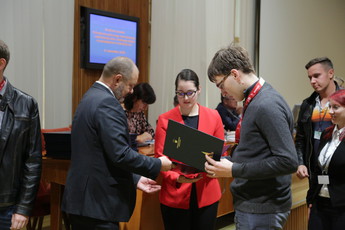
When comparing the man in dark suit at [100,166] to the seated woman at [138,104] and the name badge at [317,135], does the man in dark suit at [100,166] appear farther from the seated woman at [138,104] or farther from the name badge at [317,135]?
the seated woman at [138,104]

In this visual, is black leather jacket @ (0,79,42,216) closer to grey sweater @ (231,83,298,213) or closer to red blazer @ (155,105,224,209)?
red blazer @ (155,105,224,209)

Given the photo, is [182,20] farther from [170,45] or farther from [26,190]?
[26,190]

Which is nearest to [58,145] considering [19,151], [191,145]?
[19,151]

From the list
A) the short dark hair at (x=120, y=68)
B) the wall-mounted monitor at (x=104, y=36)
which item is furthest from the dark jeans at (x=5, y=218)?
the wall-mounted monitor at (x=104, y=36)

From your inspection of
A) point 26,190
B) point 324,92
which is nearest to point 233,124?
point 324,92

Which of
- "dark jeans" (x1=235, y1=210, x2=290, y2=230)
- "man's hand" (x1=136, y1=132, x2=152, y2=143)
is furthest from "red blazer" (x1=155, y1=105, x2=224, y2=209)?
"man's hand" (x1=136, y1=132, x2=152, y2=143)

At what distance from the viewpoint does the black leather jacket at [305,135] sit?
2628 millimetres

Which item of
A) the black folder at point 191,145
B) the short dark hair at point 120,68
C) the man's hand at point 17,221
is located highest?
the short dark hair at point 120,68

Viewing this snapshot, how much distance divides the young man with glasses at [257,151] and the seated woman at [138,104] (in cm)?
197

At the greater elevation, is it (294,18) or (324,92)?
(294,18)

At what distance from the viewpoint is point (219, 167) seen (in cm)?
151

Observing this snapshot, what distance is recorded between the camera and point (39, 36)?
418 centimetres

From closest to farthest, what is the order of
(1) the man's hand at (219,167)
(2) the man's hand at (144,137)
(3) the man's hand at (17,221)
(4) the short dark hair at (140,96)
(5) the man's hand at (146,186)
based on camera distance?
(1) the man's hand at (219,167) < (3) the man's hand at (17,221) < (5) the man's hand at (146,186) < (2) the man's hand at (144,137) < (4) the short dark hair at (140,96)

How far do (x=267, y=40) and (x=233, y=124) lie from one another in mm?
2346
